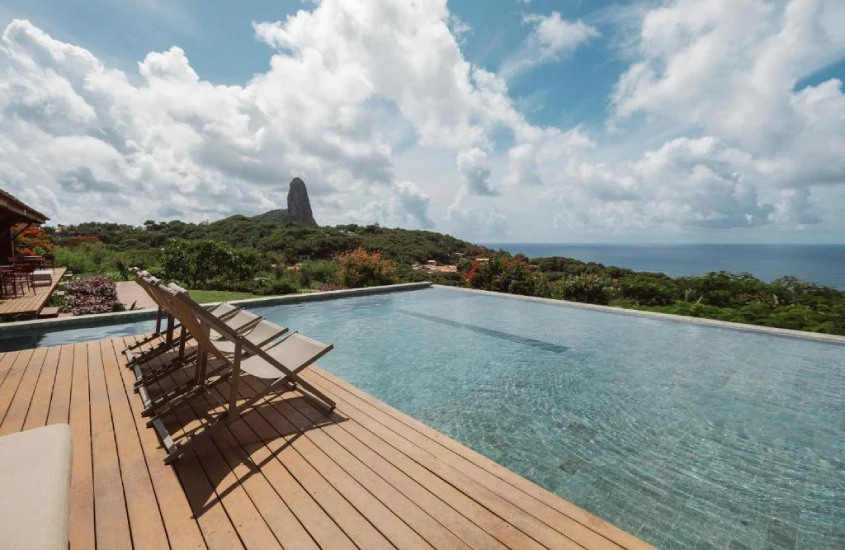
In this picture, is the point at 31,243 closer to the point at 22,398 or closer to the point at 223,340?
the point at 22,398

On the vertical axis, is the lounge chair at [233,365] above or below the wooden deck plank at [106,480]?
above

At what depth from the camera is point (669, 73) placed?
8.75 meters

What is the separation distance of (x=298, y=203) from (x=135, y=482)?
2690 inches

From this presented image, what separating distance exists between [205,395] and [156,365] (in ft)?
3.97

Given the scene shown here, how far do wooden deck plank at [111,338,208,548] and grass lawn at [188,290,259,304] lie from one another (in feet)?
23.5

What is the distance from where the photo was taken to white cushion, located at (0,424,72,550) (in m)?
1.06

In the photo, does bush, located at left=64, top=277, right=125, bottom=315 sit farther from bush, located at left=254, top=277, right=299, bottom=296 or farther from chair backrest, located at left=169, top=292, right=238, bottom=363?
chair backrest, located at left=169, top=292, right=238, bottom=363

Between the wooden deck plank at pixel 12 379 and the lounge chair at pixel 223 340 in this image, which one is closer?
the wooden deck plank at pixel 12 379

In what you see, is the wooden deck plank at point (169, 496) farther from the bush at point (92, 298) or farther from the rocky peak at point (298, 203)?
the rocky peak at point (298, 203)

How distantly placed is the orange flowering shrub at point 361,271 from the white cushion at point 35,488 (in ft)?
35.1

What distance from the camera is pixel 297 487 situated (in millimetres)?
2102

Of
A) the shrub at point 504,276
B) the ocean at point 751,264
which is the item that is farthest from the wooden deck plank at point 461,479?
the ocean at point 751,264

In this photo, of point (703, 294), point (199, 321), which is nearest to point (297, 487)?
point (199, 321)

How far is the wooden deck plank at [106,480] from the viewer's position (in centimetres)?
173
